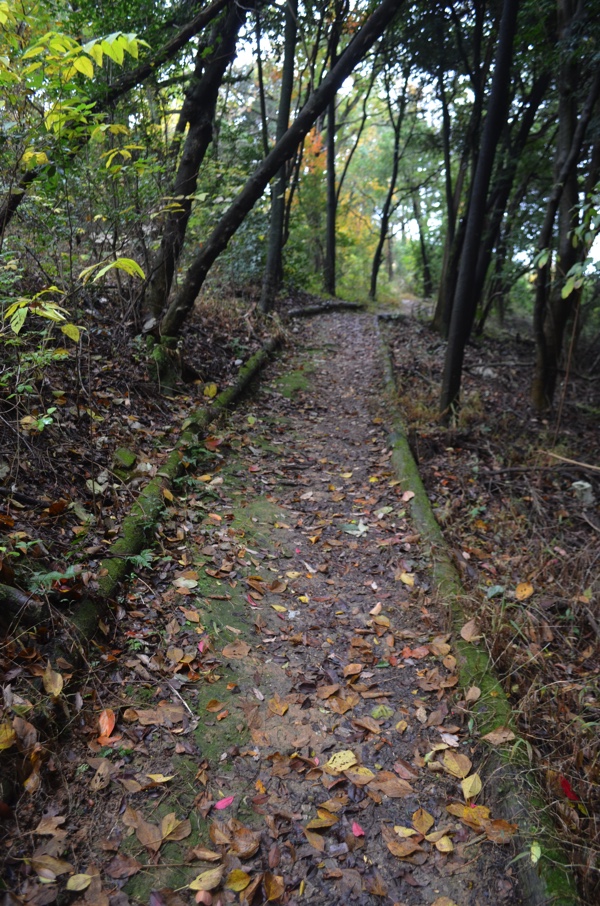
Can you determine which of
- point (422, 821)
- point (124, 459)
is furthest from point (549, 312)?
point (422, 821)

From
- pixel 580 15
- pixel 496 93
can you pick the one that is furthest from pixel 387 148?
pixel 496 93

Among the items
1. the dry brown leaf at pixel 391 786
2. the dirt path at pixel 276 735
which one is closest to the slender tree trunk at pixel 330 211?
the dirt path at pixel 276 735

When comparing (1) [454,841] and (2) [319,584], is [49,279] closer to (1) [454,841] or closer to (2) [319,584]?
(2) [319,584]

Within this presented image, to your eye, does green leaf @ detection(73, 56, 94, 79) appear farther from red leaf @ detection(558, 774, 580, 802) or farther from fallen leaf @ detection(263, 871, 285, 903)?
red leaf @ detection(558, 774, 580, 802)

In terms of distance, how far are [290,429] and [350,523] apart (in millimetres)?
2160

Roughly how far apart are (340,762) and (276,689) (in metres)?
0.52

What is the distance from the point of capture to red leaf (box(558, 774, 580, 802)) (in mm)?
2237

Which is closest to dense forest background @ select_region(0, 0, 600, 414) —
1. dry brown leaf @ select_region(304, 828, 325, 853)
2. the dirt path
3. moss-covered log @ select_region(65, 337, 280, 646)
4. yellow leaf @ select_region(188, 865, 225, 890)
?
moss-covered log @ select_region(65, 337, 280, 646)

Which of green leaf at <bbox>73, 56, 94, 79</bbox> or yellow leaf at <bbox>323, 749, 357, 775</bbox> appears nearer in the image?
green leaf at <bbox>73, 56, 94, 79</bbox>

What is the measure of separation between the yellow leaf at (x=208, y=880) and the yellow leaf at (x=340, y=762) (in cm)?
66

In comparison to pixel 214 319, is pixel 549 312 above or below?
above

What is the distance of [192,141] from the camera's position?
20.1 ft

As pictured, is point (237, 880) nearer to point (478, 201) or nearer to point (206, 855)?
point (206, 855)

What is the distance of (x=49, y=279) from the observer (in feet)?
14.7
